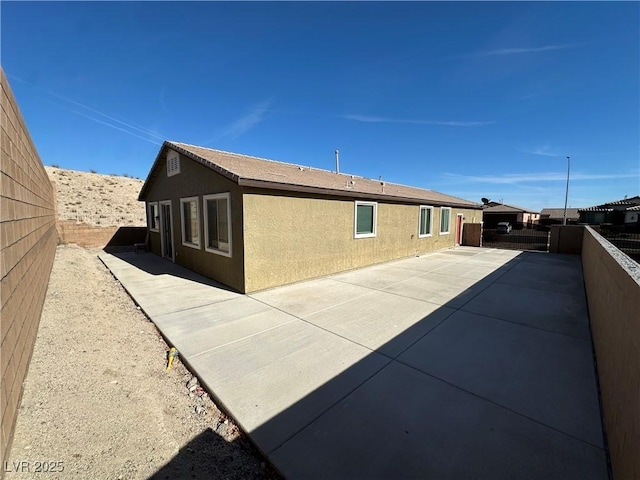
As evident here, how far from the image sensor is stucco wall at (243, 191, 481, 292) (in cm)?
668

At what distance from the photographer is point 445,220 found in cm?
1580

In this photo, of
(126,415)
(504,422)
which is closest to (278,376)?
(126,415)

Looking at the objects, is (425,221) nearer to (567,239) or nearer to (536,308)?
(567,239)

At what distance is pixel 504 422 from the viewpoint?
249cm

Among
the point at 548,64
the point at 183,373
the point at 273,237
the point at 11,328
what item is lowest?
the point at 183,373

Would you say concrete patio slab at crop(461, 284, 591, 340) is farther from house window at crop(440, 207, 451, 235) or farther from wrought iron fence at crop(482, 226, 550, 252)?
wrought iron fence at crop(482, 226, 550, 252)

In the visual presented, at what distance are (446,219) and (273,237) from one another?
40.9ft

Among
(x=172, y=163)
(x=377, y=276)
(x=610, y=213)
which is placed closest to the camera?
(x=377, y=276)

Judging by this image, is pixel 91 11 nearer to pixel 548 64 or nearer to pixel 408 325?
pixel 408 325

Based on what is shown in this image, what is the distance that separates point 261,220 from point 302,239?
1.47 m

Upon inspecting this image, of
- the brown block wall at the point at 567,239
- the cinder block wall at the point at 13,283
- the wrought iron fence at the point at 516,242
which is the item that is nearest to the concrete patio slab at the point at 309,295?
the cinder block wall at the point at 13,283

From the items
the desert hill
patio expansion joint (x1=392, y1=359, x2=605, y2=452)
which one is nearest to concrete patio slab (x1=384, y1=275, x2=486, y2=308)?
patio expansion joint (x1=392, y1=359, x2=605, y2=452)

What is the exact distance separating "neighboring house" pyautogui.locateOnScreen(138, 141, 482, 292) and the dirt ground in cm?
315

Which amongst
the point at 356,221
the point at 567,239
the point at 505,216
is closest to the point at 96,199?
the point at 356,221
